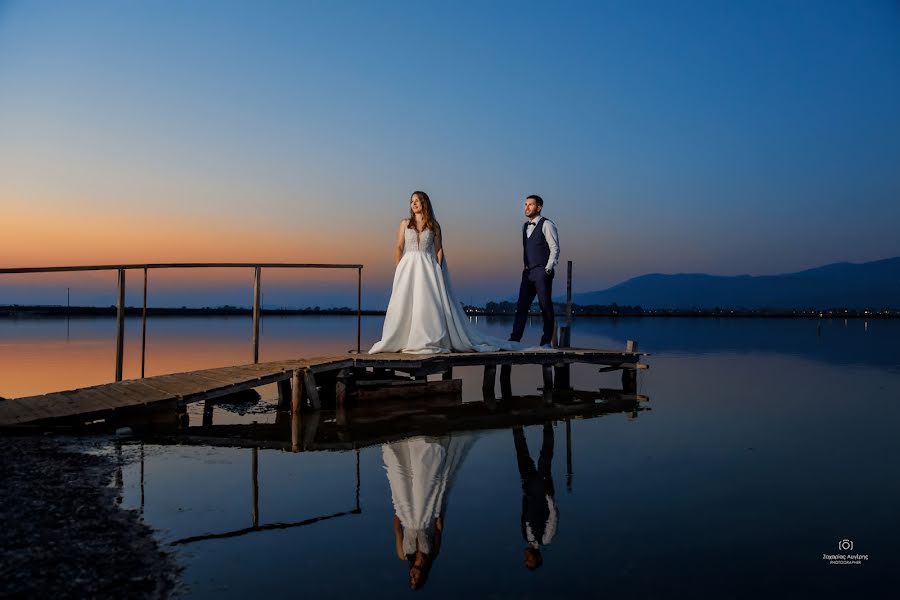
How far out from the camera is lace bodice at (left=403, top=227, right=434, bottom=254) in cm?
1132

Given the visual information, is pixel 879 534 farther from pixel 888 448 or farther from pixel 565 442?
pixel 888 448

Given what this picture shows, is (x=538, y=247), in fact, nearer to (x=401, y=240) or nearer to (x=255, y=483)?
(x=401, y=240)

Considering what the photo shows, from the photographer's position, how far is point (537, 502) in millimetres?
5848

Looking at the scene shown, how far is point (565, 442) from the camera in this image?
28.2 feet

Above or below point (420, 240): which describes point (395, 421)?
below

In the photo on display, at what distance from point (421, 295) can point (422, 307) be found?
26 centimetres

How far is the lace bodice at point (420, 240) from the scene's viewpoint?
37.1 ft

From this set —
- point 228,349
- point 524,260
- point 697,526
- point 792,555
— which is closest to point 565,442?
point 697,526

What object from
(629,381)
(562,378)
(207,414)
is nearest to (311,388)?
(207,414)

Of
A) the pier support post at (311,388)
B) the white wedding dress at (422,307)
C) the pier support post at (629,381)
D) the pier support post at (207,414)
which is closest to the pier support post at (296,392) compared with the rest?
the pier support post at (311,388)

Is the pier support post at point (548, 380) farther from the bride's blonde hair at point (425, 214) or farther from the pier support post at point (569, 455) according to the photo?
the bride's blonde hair at point (425, 214)

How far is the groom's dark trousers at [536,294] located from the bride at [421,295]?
1642 mm

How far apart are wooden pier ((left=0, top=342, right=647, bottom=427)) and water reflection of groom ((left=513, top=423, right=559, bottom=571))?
3011 millimetres

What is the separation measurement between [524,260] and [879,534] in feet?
27.2
